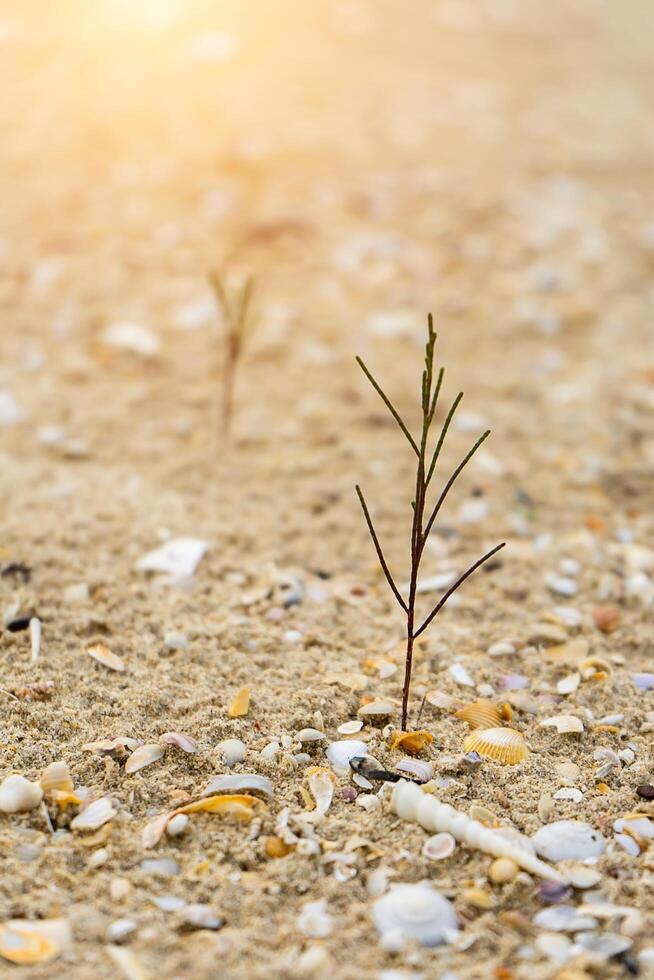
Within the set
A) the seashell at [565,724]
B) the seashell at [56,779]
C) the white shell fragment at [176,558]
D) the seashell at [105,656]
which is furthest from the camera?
the white shell fragment at [176,558]

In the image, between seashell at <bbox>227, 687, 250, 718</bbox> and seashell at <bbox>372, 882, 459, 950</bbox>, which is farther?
seashell at <bbox>227, 687, 250, 718</bbox>

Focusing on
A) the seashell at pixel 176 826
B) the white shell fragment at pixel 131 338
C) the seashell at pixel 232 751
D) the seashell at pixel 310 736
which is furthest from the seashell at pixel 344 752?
the white shell fragment at pixel 131 338

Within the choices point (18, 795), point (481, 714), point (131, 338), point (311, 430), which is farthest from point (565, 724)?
point (131, 338)

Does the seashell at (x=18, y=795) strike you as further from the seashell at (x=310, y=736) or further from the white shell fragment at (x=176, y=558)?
the white shell fragment at (x=176, y=558)

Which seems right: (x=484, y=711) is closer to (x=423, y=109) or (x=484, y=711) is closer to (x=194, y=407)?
(x=194, y=407)

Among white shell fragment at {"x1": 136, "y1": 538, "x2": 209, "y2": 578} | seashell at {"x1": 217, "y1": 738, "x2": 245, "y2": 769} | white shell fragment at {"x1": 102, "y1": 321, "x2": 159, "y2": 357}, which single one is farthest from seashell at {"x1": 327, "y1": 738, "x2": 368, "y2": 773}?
white shell fragment at {"x1": 102, "y1": 321, "x2": 159, "y2": 357}

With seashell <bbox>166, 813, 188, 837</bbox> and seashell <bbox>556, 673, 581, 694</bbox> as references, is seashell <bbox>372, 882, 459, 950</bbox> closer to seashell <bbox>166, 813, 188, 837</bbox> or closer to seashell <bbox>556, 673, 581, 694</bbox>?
seashell <bbox>166, 813, 188, 837</bbox>
